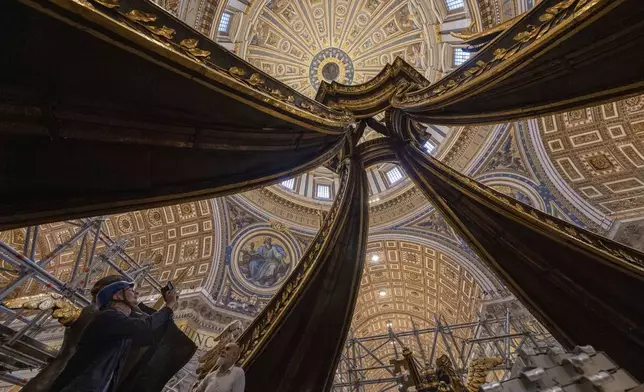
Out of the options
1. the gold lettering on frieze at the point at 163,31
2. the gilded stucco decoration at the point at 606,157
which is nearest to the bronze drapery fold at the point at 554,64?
the gold lettering on frieze at the point at 163,31

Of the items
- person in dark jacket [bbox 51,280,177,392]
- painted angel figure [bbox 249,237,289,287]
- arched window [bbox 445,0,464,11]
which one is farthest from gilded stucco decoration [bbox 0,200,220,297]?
arched window [bbox 445,0,464,11]

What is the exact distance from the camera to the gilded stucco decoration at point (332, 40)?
58.5 ft

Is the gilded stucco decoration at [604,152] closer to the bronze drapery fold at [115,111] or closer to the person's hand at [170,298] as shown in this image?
the bronze drapery fold at [115,111]

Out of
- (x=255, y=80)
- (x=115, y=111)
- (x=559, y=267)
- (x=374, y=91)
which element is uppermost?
(x=374, y=91)

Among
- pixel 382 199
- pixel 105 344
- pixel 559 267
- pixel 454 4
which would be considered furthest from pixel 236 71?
pixel 454 4

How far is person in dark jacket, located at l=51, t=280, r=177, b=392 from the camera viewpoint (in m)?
1.91

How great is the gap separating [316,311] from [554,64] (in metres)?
4.30

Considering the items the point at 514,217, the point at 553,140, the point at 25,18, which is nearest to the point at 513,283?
the point at 514,217

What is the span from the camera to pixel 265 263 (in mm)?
14531

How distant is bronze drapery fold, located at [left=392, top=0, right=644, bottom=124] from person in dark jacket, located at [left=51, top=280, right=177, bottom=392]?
158 inches

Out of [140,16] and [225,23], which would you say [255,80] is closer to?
[140,16]

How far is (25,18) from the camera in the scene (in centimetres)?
167

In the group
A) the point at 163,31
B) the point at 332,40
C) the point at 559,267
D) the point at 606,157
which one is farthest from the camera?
the point at 332,40

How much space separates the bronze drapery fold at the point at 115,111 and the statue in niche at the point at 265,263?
1161 cm
